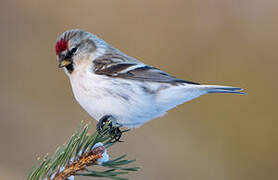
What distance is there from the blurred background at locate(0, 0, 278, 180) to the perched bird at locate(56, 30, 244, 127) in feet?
2.36

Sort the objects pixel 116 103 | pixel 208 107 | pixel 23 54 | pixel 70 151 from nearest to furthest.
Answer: pixel 70 151, pixel 116 103, pixel 208 107, pixel 23 54

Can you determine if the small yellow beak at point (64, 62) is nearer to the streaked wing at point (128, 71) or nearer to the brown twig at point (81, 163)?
the streaked wing at point (128, 71)

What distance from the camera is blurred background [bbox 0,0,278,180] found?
2453 mm

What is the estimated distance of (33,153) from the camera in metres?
2.36

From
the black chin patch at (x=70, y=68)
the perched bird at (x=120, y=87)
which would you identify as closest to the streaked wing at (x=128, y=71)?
the perched bird at (x=120, y=87)

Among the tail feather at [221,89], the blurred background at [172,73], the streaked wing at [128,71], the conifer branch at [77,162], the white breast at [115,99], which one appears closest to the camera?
the conifer branch at [77,162]

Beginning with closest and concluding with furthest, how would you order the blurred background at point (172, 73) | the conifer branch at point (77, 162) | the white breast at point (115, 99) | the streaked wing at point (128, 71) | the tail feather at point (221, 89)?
the conifer branch at point (77, 162), the tail feather at point (221, 89), the white breast at point (115, 99), the streaked wing at point (128, 71), the blurred background at point (172, 73)

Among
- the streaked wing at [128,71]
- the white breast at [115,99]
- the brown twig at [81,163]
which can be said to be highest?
the streaked wing at [128,71]

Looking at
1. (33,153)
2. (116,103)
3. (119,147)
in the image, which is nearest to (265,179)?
(119,147)

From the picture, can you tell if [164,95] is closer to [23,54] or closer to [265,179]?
[265,179]

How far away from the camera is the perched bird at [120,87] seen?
1.72 m

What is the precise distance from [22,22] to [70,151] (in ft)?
6.45

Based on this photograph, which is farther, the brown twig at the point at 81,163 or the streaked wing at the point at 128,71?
the streaked wing at the point at 128,71

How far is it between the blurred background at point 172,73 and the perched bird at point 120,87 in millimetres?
719
